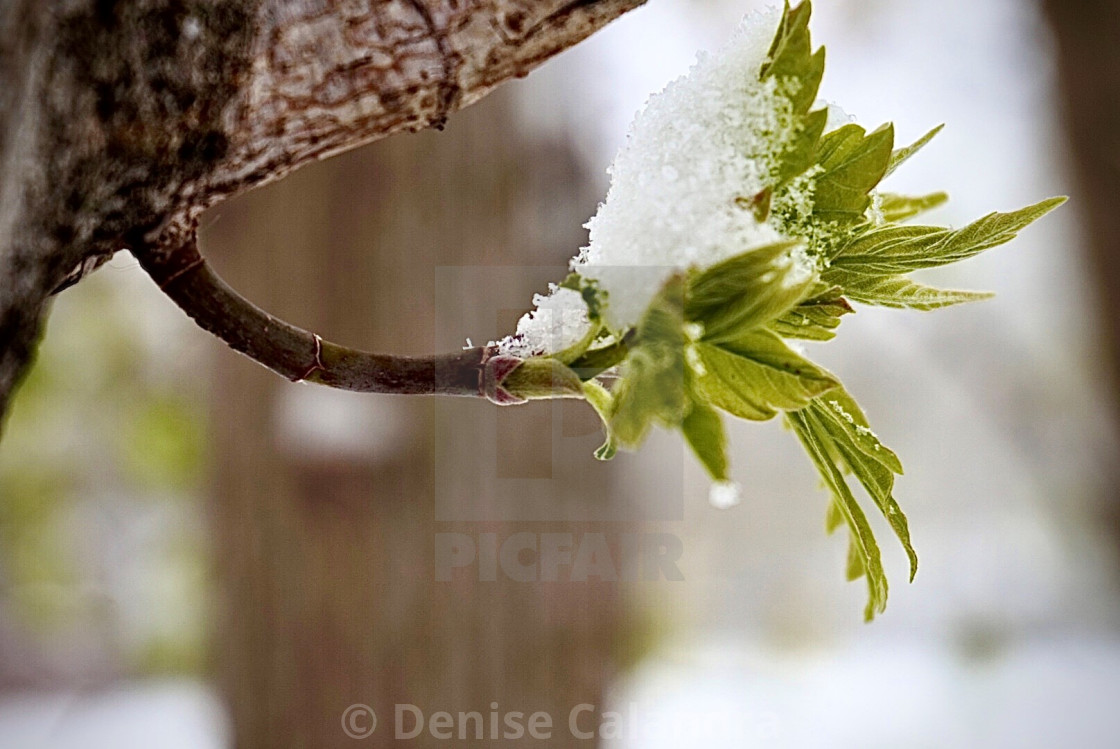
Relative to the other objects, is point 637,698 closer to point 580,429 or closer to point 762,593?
point 580,429

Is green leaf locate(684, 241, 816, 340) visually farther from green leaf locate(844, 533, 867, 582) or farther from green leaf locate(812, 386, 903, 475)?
green leaf locate(844, 533, 867, 582)

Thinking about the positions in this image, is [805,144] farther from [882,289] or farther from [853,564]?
[853,564]

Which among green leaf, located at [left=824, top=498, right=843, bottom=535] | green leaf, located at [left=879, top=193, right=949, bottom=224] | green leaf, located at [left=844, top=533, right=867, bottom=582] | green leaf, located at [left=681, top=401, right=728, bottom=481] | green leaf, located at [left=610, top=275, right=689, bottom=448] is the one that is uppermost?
green leaf, located at [left=879, top=193, right=949, bottom=224]

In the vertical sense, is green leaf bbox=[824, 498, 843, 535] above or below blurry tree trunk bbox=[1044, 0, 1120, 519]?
below

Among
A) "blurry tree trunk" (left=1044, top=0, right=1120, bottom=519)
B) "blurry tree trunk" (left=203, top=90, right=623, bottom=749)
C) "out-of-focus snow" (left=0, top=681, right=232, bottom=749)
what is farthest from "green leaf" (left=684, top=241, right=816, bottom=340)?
"blurry tree trunk" (left=1044, top=0, right=1120, bottom=519)

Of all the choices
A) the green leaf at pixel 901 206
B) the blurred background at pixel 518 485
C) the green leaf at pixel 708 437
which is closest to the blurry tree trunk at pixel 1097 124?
the blurred background at pixel 518 485

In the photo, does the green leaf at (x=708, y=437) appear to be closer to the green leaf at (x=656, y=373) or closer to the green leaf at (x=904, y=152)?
the green leaf at (x=656, y=373)
